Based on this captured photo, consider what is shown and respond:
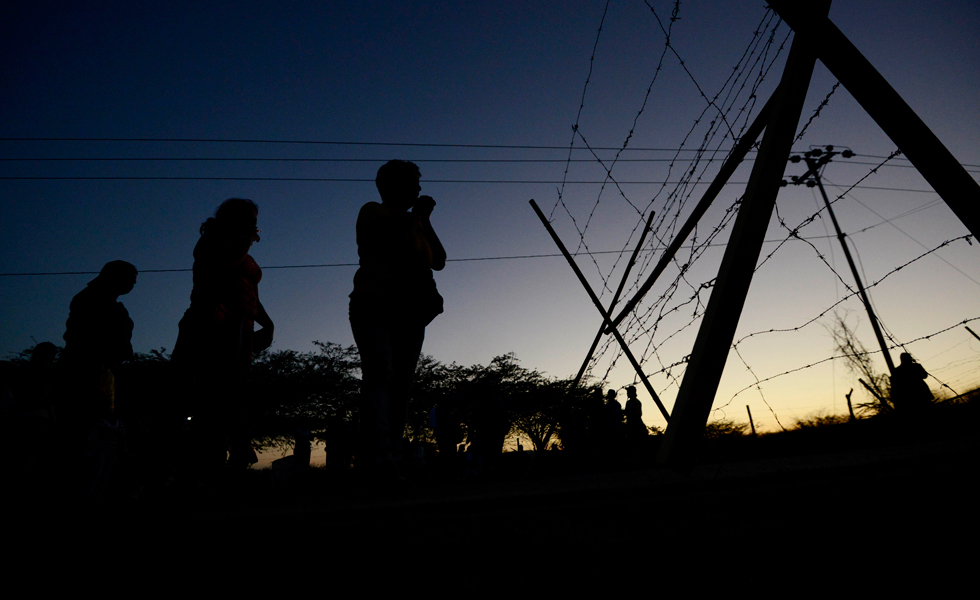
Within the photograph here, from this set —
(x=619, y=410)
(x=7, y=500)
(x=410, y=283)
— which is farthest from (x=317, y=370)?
(x=410, y=283)

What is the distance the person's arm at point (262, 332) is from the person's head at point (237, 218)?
40 centimetres

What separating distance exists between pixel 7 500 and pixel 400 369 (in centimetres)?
268

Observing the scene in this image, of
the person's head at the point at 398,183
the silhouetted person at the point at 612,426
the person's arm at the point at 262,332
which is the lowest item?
the silhouetted person at the point at 612,426

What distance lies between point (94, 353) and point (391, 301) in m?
1.77

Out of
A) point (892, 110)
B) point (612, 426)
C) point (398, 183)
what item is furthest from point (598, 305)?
point (612, 426)

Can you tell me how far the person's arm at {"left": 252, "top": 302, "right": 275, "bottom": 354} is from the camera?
222cm

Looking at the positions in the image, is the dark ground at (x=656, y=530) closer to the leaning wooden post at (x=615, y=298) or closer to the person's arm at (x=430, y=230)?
the person's arm at (x=430, y=230)

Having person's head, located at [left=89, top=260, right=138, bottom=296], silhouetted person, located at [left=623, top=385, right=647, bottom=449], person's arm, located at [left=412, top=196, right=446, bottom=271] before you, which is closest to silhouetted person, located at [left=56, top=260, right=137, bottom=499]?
person's head, located at [left=89, top=260, right=138, bottom=296]

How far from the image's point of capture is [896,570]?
60cm

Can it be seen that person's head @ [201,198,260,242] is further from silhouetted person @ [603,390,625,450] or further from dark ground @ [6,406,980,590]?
silhouetted person @ [603,390,625,450]

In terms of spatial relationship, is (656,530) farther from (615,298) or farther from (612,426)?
(612,426)

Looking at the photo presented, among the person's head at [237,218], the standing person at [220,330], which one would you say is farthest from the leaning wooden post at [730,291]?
the person's head at [237,218]

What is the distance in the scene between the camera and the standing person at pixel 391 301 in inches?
70.5

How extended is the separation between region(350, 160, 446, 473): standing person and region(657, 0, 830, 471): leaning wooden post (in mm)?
1150
